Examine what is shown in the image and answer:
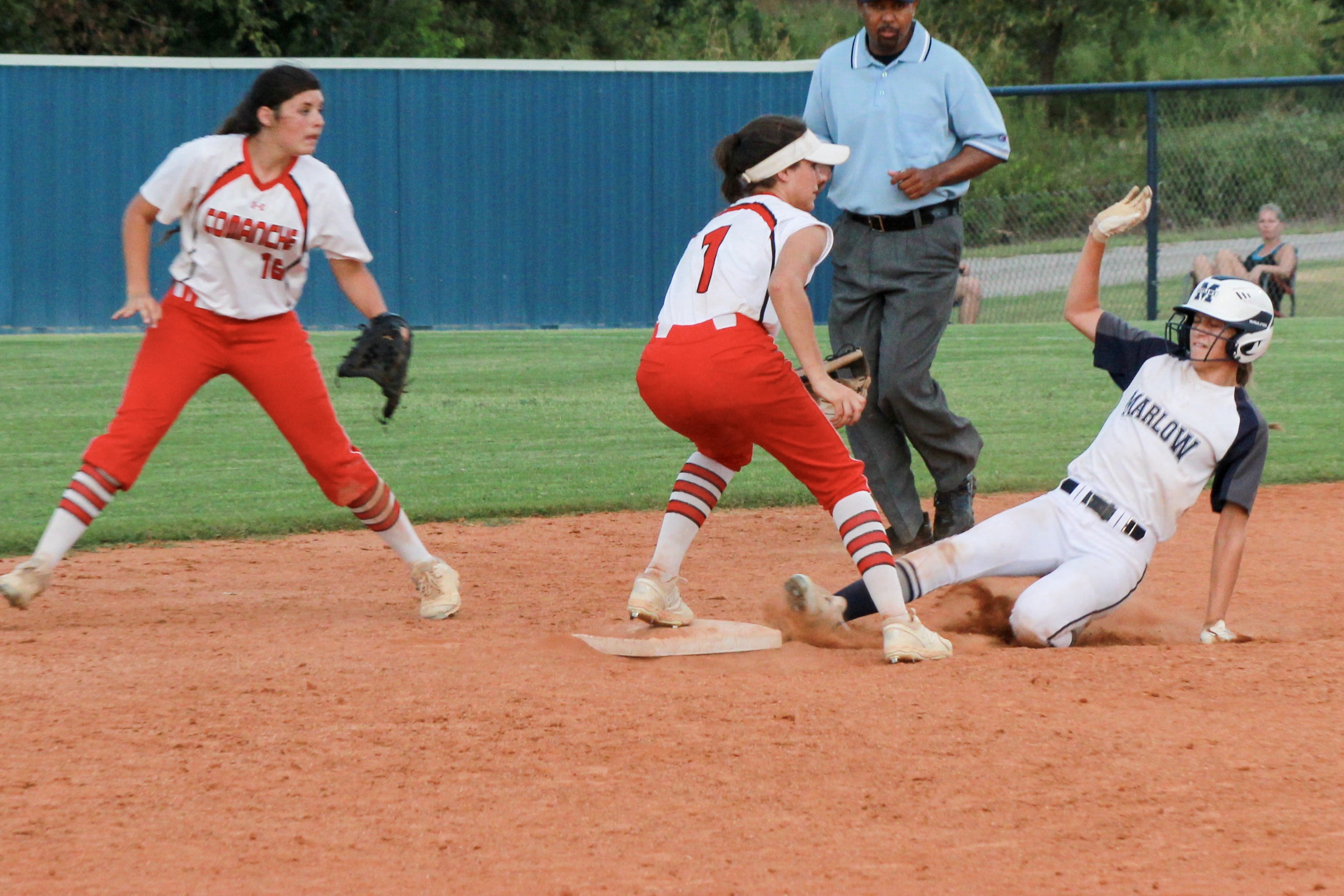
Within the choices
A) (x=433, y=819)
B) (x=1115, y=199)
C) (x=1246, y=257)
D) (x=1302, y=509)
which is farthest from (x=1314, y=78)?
(x=433, y=819)

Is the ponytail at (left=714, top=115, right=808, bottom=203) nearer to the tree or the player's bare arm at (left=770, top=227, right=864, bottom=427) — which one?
the player's bare arm at (left=770, top=227, right=864, bottom=427)

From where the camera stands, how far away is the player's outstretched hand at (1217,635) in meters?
4.72

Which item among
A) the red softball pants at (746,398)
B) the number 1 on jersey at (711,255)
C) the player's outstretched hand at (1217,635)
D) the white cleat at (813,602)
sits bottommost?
the player's outstretched hand at (1217,635)

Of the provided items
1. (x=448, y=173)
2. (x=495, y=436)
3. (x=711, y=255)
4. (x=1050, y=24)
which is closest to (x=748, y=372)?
(x=711, y=255)

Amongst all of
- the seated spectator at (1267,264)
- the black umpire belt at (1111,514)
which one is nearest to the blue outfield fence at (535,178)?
the seated spectator at (1267,264)

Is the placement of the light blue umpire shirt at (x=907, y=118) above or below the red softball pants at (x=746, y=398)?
above

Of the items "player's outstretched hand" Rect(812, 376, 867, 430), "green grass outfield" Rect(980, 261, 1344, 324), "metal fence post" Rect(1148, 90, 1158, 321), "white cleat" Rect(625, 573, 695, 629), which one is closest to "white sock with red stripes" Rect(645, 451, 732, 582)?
"white cleat" Rect(625, 573, 695, 629)

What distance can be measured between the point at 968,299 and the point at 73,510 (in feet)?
44.0

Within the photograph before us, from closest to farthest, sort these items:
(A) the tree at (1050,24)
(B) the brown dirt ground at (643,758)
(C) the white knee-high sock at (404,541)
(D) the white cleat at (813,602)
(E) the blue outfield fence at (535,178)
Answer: (B) the brown dirt ground at (643,758) < (D) the white cleat at (813,602) < (C) the white knee-high sock at (404,541) < (E) the blue outfield fence at (535,178) < (A) the tree at (1050,24)

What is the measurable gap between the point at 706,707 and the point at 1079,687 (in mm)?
1036

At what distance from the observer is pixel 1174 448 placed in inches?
189

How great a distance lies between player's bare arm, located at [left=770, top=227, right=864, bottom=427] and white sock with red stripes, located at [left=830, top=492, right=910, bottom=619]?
29 cm

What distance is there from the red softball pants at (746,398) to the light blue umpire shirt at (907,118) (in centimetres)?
189

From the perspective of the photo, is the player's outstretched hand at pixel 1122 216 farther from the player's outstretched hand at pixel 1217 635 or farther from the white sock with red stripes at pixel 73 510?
the white sock with red stripes at pixel 73 510
